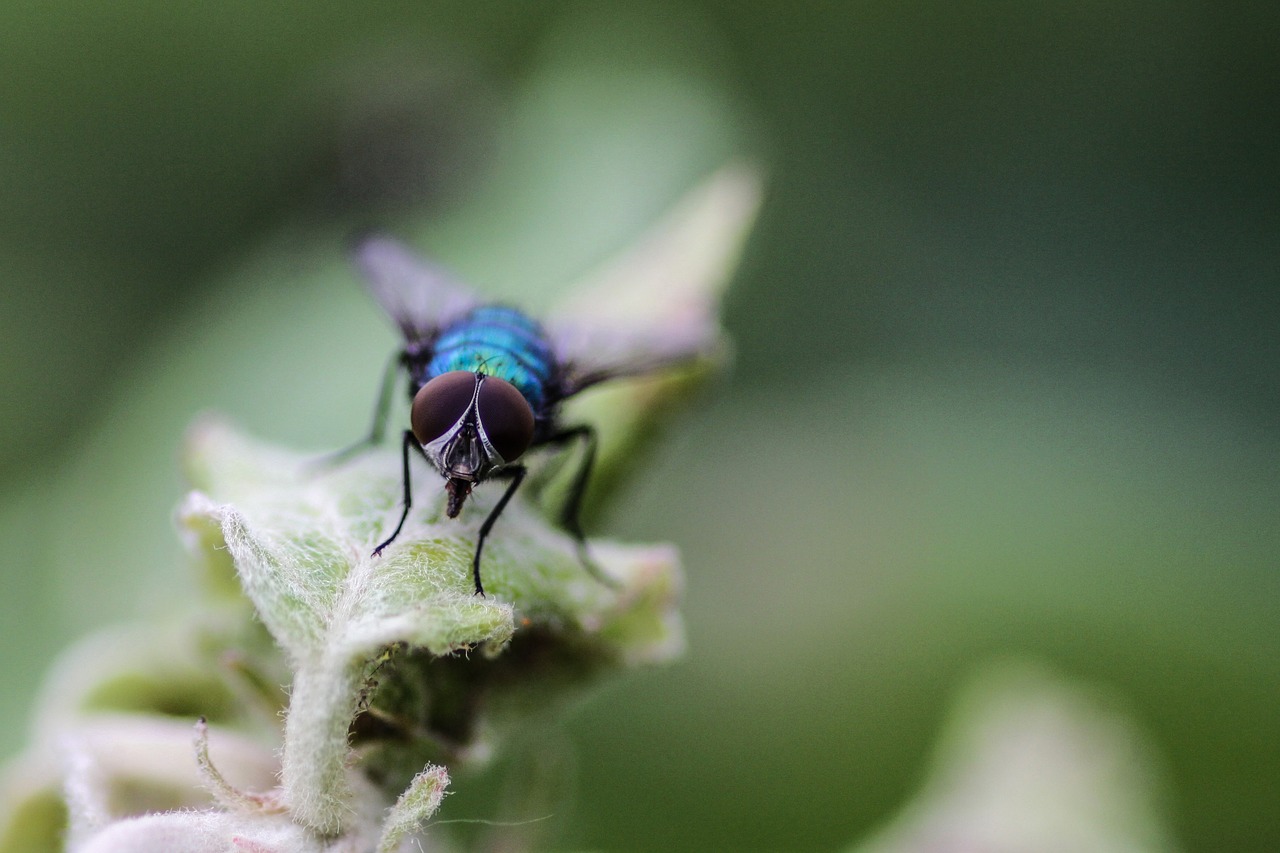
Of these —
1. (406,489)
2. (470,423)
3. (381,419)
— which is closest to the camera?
(406,489)

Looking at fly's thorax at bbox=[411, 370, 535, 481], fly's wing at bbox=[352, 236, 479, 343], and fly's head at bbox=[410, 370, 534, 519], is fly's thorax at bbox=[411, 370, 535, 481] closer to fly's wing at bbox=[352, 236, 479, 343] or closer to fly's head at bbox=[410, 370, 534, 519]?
fly's head at bbox=[410, 370, 534, 519]

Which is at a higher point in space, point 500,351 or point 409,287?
point 409,287

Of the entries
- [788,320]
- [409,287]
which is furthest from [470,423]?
[788,320]

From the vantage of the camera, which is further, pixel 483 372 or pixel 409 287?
pixel 409 287

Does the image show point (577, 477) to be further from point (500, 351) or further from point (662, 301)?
point (662, 301)

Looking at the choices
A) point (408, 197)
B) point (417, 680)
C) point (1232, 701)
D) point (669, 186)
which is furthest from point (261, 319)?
point (1232, 701)

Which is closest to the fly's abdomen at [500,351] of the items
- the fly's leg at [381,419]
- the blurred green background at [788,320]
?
the fly's leg at [381,419]

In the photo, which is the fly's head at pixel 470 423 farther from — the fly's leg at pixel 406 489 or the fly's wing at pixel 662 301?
the fly's wing at pixel 662 301

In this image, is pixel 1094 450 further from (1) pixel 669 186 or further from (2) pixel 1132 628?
(1) pixel 669 186
